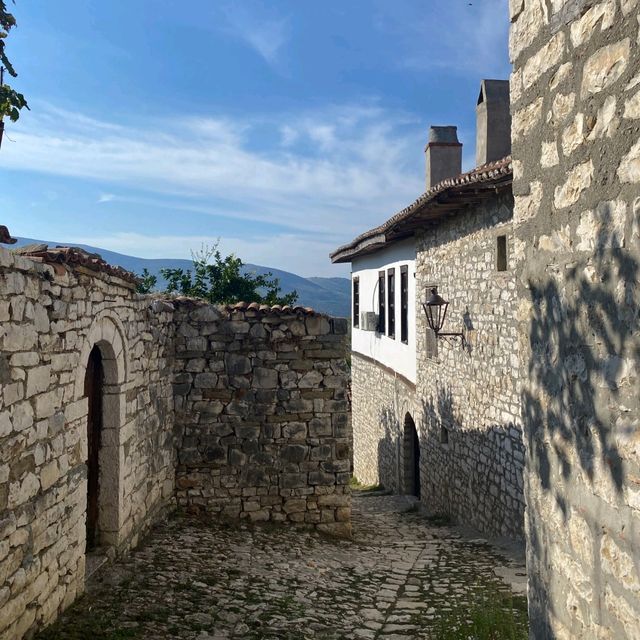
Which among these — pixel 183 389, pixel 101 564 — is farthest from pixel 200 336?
pixel 101 564

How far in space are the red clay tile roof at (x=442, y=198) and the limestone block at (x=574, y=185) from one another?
11.4 ft

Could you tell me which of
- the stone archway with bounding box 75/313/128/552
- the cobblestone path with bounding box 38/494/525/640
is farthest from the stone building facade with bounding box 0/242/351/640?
the cobblestone path with bounding box 38/494/525/640

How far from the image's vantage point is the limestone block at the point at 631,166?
6.33 ft

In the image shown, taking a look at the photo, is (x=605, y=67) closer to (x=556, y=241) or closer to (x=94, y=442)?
(x=556, y=241)

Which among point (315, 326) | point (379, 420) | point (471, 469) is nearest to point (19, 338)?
point (315, 326)

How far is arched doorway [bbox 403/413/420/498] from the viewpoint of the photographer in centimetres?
1254

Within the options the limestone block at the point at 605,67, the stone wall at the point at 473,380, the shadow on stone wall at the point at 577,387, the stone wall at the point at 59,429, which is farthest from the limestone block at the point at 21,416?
the stone wall at the point at 473,380

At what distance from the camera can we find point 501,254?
780 centimetres

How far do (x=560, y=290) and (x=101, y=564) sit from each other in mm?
4279

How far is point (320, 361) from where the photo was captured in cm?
751

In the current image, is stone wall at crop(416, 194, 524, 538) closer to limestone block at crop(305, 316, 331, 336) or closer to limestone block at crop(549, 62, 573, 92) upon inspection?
limestone block at crop(305, 316, 331, 336)

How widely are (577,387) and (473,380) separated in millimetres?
6541

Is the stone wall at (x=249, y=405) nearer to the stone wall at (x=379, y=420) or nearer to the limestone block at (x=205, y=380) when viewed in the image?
the limestone block at (x=205, y=380)

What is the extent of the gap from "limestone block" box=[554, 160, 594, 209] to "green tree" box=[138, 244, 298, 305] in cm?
1550
